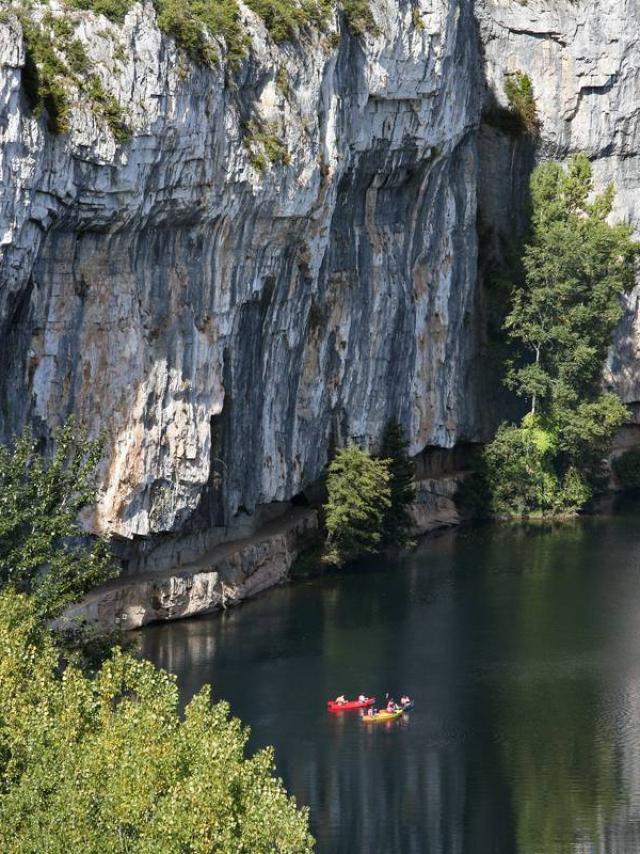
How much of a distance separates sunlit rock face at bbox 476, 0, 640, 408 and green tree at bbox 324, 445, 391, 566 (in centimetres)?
1419

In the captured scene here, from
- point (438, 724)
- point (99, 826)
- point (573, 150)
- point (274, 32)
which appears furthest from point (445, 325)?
point (99, 826)

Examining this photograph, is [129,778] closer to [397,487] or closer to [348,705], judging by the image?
[348,705]

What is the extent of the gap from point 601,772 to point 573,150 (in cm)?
3361

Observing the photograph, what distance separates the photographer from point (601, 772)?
42188 mm

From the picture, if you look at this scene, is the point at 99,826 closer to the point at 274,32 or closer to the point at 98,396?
the point at 98,396

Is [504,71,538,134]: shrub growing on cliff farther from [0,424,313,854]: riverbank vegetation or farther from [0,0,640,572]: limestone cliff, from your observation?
[0,424,313,854]: riverbank vegetation

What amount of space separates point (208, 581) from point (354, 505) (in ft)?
21.2

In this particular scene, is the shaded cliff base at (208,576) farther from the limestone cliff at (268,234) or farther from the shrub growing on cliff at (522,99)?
the shrub growing on cliff at (522,99)

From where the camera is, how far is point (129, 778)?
28.5m

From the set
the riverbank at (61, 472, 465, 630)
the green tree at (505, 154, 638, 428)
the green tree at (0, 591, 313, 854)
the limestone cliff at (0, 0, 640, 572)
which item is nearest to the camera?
the green tree at (0, 591, 313, 854)

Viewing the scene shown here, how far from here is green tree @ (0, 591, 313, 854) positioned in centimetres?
2770

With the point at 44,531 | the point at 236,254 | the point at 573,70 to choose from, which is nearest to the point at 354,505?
the point at 236,254

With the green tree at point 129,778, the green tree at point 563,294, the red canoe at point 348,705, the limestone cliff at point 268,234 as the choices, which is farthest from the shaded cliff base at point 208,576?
the green tree at point 129,778

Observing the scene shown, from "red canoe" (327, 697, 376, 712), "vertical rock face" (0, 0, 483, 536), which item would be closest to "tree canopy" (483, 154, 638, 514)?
"vertical rock face" (0, 0, 483, 536)
